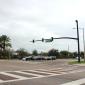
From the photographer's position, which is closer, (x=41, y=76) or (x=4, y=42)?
(x=41, y=76)

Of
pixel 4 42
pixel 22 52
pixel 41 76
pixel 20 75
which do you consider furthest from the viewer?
pixel 22 52

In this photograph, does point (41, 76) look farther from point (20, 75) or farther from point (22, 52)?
point (22, 52)

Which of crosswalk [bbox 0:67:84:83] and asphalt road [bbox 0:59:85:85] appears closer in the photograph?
asphalt road [bbox 0:59:85:85]

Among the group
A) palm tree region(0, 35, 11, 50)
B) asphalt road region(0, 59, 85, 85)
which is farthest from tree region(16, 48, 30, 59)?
asphalt road region(0, 59, 85, 85)

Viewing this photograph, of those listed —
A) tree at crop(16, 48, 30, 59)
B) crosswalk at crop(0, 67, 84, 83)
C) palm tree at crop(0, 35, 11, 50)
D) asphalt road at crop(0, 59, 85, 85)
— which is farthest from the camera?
tree at crop(16, 48, 30, 59)

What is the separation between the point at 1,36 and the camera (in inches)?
4852

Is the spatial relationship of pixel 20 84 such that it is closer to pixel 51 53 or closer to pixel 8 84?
pixel 8 84

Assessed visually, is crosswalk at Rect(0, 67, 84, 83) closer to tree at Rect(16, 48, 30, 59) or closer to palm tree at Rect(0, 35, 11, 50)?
palm tree at Rect(0, 35, 11, 50)

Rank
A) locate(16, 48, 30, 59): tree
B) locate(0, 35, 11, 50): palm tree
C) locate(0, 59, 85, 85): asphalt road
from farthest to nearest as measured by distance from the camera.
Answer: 1. locate(16, 48, 30, 59): tree
2. locate(0, 35, 11, 50): palm tree
3. locate(0, 59, 85, 85): asphalt road

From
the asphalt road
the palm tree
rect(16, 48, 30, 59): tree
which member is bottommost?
the asphalt road

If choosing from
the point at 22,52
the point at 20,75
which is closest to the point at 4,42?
the point at 22,52

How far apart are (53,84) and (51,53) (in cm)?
12611

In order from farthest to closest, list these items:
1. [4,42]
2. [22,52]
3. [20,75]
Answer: [22,52] < [4,42] < [20,75]

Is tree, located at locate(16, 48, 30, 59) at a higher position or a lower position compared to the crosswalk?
higher
